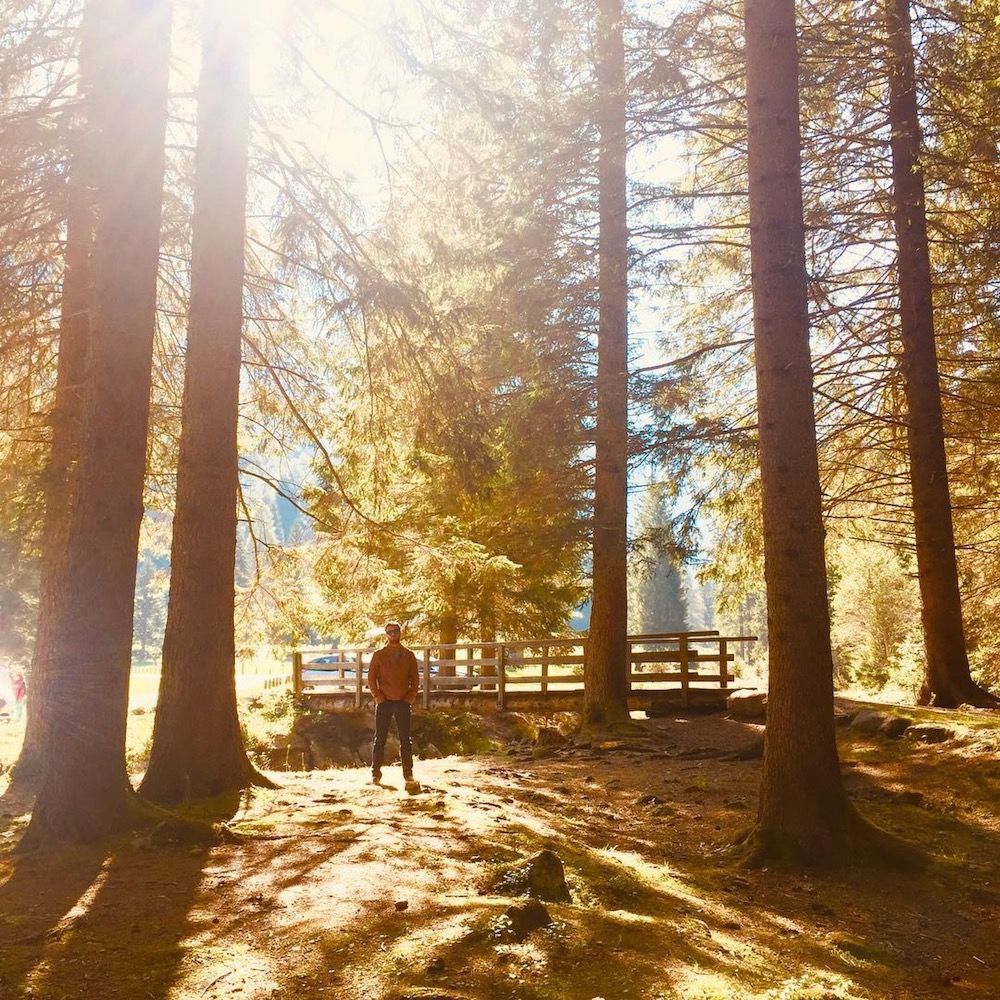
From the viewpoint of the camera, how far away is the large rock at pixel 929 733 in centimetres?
901

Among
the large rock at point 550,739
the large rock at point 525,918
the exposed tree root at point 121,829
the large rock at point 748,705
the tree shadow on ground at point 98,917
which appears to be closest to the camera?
the tree shadow on ground at point 98,917

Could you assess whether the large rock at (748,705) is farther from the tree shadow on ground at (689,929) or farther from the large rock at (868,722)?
the tree shadow on ground at (689,929)

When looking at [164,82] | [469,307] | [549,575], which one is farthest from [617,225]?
[549,575]

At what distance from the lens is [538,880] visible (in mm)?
4723

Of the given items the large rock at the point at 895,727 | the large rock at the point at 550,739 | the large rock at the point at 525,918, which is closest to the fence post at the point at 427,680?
the large rock at the point at 550,739

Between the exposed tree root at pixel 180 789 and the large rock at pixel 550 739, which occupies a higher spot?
the exposed tree root at pixel 180 789

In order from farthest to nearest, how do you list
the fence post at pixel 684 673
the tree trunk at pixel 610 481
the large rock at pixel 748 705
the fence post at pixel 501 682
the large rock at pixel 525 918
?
the fence post at pixel 501 682 → the fence post at pixel 684 673 → the large rock at pixel 748 705 → the tree trunk at pixel 610 481 → the large rock at pixel 525 918

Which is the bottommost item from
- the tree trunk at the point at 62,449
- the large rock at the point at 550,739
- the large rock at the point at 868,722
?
the large rock at the point at 550,739

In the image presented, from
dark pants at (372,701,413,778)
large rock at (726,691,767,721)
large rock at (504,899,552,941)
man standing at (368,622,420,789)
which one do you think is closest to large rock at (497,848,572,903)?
large rock at (504,899,552,941)

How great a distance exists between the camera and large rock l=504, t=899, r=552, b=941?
393 cm

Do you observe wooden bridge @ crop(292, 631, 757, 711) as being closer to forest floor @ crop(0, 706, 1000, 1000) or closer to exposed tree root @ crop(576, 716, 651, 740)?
exposed tree root @ crop(576, 716, 651, 740)

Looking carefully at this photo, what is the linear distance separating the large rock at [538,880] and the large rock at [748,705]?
33.0 ft

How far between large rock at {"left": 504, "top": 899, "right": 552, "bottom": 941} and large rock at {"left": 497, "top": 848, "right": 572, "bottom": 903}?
497 mm

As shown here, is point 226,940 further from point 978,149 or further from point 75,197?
point 978,149
